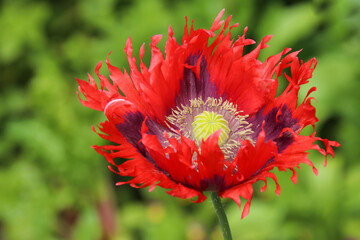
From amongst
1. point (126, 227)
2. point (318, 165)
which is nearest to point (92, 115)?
point (126, 227)

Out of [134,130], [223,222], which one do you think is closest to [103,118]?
[134,130]

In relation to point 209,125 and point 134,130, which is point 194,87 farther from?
point 134,130

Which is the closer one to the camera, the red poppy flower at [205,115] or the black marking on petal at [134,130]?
the red poppy flower at [205,115]

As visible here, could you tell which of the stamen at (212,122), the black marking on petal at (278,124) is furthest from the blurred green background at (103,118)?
the black marking on petal at (278,124)

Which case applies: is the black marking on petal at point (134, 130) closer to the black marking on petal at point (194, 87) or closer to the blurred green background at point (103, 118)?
the black marking on petal at point (194, 87)

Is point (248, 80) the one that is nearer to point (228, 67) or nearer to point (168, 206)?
point (228, 67)

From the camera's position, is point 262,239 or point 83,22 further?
point 83,22
